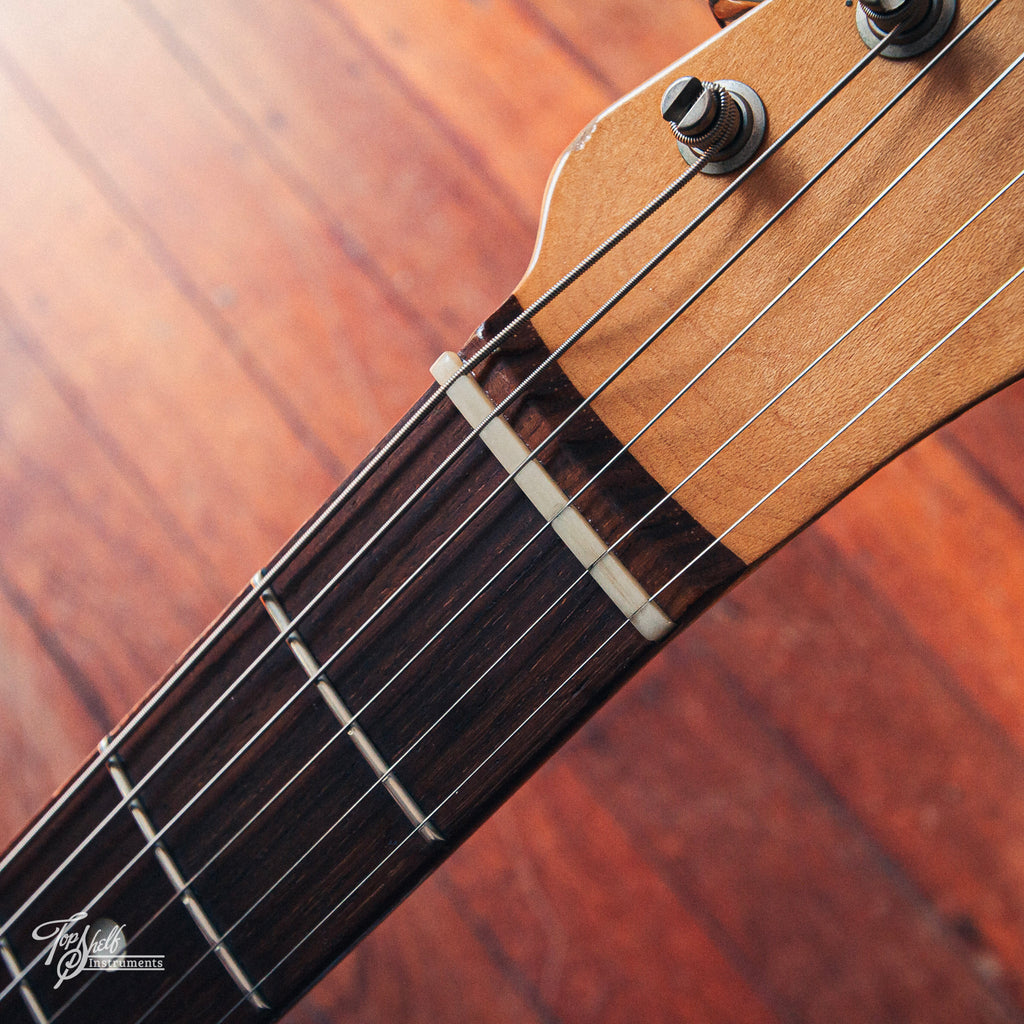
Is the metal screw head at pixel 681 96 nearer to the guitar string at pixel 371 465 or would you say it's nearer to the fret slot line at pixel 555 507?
the guitar string at pixel 371 465

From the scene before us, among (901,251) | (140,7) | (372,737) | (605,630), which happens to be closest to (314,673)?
(372,737)

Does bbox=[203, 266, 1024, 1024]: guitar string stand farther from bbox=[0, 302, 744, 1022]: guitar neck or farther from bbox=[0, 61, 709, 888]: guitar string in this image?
bbox=[0, 61, 709, 888]: guitar string

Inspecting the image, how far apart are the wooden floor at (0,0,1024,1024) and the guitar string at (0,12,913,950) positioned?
281mm

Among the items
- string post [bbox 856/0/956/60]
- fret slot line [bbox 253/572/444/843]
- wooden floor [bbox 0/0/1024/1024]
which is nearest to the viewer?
string post [bbox 856/0/956/60]

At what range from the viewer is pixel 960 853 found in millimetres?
635

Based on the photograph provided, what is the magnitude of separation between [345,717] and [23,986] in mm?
259

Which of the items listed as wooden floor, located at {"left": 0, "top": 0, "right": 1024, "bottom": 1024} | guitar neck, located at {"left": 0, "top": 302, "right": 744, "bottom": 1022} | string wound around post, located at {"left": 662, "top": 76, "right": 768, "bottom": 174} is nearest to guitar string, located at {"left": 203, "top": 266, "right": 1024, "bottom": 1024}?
guitar neck, located at {"left": 0, "top": 302, "right": 744, "bottom": 1022}

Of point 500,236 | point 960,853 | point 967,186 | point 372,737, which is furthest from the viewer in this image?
point 500,236

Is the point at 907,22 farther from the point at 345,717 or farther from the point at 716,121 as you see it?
the point at 345,717

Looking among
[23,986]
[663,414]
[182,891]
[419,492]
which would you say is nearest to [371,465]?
[419,492]

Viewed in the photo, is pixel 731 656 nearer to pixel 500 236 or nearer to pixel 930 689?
pixel 930 689

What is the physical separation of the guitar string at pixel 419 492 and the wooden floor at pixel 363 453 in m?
0.28

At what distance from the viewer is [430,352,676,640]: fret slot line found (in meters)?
0.39

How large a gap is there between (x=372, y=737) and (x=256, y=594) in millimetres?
99
